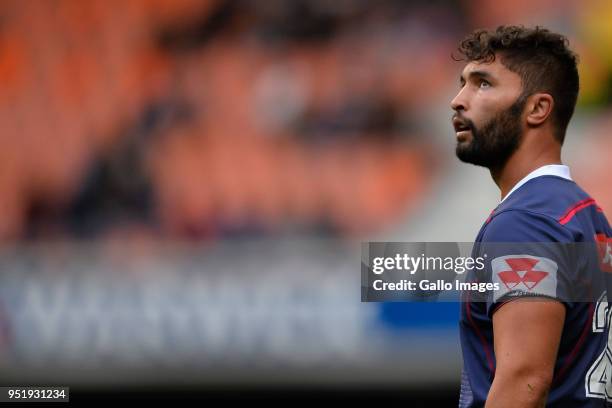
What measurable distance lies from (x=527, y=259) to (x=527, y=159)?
394 millimetres

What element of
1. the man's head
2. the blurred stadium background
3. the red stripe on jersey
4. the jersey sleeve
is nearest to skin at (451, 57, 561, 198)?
the man's head

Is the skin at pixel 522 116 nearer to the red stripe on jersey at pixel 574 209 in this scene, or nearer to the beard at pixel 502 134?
the beard at pixel 502 134

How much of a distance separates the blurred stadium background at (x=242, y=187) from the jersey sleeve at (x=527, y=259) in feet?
10.6

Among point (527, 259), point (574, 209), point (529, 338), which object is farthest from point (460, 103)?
point (529, 338)

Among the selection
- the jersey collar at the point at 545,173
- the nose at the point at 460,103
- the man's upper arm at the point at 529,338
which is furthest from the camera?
the nose at the point at 460,103

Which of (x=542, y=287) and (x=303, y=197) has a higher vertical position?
(x=303, y=197)

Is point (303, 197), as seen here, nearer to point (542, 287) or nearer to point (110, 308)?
point (110, 308)

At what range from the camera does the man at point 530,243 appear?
7.07 feet

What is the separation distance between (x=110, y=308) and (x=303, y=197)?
1.31 m

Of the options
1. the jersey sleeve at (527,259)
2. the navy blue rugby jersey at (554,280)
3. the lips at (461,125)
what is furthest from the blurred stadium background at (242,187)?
the jersey sleeve at (527,259)

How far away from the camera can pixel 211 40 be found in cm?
596

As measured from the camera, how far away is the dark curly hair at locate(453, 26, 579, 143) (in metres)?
2.53

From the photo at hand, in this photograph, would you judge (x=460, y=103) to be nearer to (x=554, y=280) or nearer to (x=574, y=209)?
(x=574, y=209)

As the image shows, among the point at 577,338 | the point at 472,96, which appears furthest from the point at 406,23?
the point at 577,338
